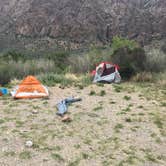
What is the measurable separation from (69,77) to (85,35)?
29.9m

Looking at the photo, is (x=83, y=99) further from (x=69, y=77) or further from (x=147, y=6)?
(x=147, y=6)

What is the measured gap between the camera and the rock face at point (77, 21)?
37.0 m

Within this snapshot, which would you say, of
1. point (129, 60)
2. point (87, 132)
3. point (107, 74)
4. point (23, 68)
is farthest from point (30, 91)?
point (23, 68)

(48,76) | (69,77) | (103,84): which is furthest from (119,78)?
(48,76)

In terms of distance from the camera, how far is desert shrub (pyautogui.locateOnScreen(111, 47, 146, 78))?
11.6 metres

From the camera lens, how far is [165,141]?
16.5 feet

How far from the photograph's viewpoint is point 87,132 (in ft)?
17.2

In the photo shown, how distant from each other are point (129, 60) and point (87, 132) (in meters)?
7.09

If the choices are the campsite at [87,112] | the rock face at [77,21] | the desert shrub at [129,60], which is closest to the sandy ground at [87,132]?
the campsite at [87,112]

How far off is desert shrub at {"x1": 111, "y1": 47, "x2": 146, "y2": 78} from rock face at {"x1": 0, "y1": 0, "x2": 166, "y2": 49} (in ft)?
72.4

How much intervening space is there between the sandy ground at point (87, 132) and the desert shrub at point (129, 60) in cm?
363

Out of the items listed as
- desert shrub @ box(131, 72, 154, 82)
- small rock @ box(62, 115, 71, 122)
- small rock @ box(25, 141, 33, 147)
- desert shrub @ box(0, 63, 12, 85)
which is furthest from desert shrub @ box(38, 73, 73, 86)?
small rock @ box(25, 141, 33, 147)

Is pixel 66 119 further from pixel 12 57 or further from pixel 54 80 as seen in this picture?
pixel 12 57

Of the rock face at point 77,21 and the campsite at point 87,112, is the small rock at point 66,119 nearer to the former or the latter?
the campsite at point 87,112
